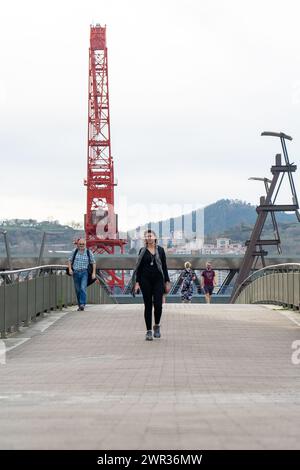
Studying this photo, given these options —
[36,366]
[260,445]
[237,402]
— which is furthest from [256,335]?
[260,445]

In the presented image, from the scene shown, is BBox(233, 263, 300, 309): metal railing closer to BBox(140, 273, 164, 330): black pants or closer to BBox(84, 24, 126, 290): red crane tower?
BBox(140, 273, 164, 330): black pants

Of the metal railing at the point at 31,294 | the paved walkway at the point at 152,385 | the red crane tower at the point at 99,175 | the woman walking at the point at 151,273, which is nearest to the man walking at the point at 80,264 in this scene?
the metal railing at the point at 31,294

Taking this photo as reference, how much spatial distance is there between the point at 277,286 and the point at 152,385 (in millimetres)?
18746

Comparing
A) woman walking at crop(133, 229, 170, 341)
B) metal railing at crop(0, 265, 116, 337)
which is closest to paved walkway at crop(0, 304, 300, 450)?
metal railing at crop(0, 265, 116, 337)

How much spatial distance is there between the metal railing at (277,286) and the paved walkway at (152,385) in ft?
8.10

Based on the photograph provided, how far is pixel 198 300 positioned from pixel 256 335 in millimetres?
77609

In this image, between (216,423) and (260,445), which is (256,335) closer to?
(216,423)

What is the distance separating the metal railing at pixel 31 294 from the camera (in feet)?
61.6

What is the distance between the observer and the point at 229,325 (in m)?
21.8

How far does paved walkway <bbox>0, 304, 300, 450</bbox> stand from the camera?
7.35 meters

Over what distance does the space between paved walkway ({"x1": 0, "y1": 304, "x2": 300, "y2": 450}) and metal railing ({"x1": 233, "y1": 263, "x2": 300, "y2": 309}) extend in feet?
8.10

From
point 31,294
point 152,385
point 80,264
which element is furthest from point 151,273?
point 80,264

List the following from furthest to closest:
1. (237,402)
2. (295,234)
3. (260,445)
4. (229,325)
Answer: (295,234) → (229,325) → (237,402) → (260,445)

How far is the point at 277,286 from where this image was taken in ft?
99.3
